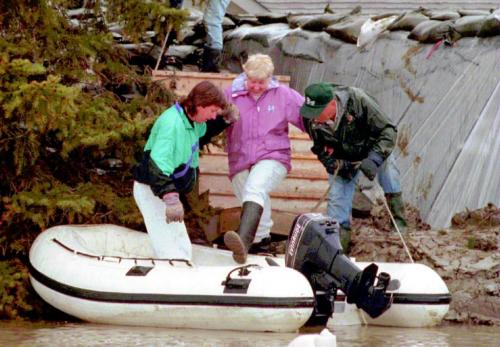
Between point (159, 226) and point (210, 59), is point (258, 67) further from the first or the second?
point (210, 59)

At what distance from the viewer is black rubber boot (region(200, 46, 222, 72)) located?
57.4 feet

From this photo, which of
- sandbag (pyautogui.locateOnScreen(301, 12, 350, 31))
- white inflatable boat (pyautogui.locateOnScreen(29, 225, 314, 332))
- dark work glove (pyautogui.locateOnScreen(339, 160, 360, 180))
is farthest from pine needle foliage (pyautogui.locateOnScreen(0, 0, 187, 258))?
sandbag (pyautogui.locateOnScreen(301, 12, 350, 31))

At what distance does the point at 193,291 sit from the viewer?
37.4 feet

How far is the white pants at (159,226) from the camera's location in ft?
39.9

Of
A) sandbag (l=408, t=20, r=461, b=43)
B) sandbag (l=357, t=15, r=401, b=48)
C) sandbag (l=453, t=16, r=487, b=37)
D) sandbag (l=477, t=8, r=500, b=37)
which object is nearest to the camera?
sandbag (l=477, t=8, r=500, b=37)

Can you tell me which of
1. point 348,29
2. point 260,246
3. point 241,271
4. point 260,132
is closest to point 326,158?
point 260,132

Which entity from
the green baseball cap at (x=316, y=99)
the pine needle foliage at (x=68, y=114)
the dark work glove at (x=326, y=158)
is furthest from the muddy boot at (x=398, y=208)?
the pine needle foliage at (x=68, y=114)

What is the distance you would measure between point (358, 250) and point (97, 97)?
269 centimetres

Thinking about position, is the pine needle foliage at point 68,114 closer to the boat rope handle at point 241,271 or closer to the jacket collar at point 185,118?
the jacket collar at point 185,118

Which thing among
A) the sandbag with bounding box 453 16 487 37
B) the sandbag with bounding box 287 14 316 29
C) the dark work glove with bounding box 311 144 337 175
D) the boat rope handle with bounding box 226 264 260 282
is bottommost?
the boat rope handle with bounding box 226 264 260 282

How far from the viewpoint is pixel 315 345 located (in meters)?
8.63

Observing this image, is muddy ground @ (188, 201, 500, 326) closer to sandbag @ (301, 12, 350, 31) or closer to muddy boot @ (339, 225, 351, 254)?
muddy boot @ (339, 225, 351, 254)

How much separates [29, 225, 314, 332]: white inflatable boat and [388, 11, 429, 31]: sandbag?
4738mm

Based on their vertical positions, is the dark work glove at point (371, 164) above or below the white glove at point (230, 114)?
below
